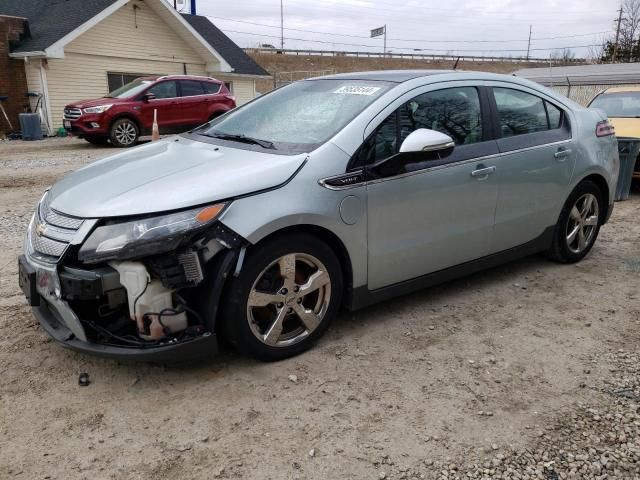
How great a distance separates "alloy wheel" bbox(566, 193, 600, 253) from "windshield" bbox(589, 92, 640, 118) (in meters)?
5.21

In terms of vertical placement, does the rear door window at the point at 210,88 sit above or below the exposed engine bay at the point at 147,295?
above

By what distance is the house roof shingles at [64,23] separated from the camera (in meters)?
17.8

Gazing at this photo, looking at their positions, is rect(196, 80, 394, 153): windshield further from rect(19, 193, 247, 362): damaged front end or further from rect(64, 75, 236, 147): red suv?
rect(64, 75, 236, 147): red suv

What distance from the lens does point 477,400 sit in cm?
281

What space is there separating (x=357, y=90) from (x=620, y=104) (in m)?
7.79

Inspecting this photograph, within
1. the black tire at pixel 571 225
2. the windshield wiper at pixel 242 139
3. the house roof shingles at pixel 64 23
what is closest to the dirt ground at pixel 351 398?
the black tire at pixel 571 225

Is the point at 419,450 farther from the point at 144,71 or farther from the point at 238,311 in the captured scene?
the point at 144,71

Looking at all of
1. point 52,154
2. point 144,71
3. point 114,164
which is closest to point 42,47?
point 144,71

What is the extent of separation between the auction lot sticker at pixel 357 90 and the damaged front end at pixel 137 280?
1407mm

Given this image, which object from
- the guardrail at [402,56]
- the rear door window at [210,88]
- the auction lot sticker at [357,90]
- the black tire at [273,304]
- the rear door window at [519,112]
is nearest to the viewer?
the black tire at [273,304]

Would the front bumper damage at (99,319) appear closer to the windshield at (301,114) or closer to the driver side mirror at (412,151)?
the windshield at (301,114)

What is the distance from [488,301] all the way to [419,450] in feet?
6.29

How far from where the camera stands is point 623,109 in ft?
30.5

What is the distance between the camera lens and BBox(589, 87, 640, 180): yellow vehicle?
8.27 metres
